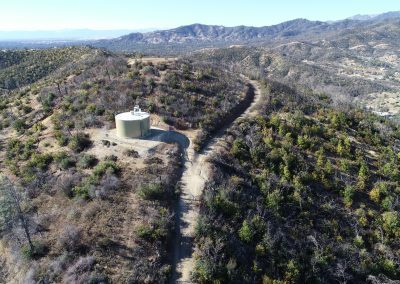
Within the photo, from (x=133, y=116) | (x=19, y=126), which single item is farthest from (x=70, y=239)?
(x=19, y=126)

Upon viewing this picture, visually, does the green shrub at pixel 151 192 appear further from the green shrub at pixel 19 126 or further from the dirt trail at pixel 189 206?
the green shrub at pixel 19 126

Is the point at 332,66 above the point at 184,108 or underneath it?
underneath

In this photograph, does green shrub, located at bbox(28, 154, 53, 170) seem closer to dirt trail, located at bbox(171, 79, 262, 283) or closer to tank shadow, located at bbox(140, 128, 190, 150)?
tank shadow, located at bbox(140, 128, 190, 150)

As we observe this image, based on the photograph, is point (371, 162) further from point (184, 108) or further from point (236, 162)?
point (184, 108)

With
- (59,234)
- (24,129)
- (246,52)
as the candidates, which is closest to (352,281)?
(59,234)

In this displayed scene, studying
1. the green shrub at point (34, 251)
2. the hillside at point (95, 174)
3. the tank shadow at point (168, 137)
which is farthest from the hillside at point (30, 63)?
the green shrub at point (34, 251)

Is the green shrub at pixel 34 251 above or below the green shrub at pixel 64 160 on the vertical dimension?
below
